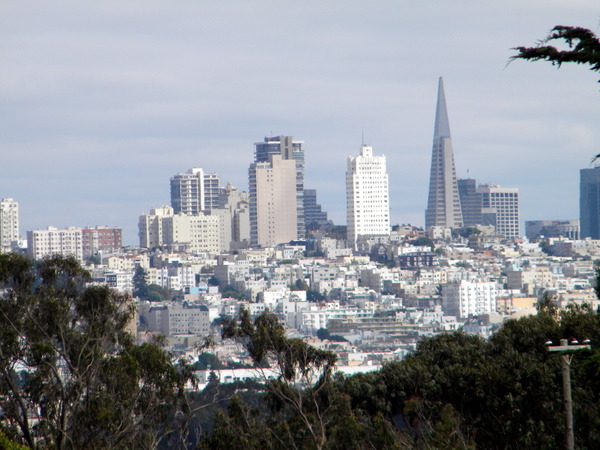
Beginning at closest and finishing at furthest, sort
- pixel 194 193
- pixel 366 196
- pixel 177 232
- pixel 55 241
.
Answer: pixel 55 241, pixel 177 232, pixel 366 196, pixel 194 193

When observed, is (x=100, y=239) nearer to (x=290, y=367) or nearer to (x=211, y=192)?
(x=211, y=192)

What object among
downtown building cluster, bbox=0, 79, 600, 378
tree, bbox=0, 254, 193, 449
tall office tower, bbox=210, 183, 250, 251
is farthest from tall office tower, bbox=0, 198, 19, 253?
tree, bbox=0, 254, 193, 449

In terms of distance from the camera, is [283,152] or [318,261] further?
[283,152]

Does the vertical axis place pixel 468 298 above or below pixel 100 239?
below

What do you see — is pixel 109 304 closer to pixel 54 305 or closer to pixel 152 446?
pixel 54 305

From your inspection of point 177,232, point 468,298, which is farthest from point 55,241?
point 468,298

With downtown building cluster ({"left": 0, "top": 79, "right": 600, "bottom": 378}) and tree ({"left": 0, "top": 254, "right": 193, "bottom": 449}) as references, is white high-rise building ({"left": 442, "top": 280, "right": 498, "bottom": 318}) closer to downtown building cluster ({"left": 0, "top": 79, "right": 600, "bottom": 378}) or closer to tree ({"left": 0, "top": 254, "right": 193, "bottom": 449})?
downtown building cluster ({"left": 0, "top": 79, "right": 600, "bottom": 378})
